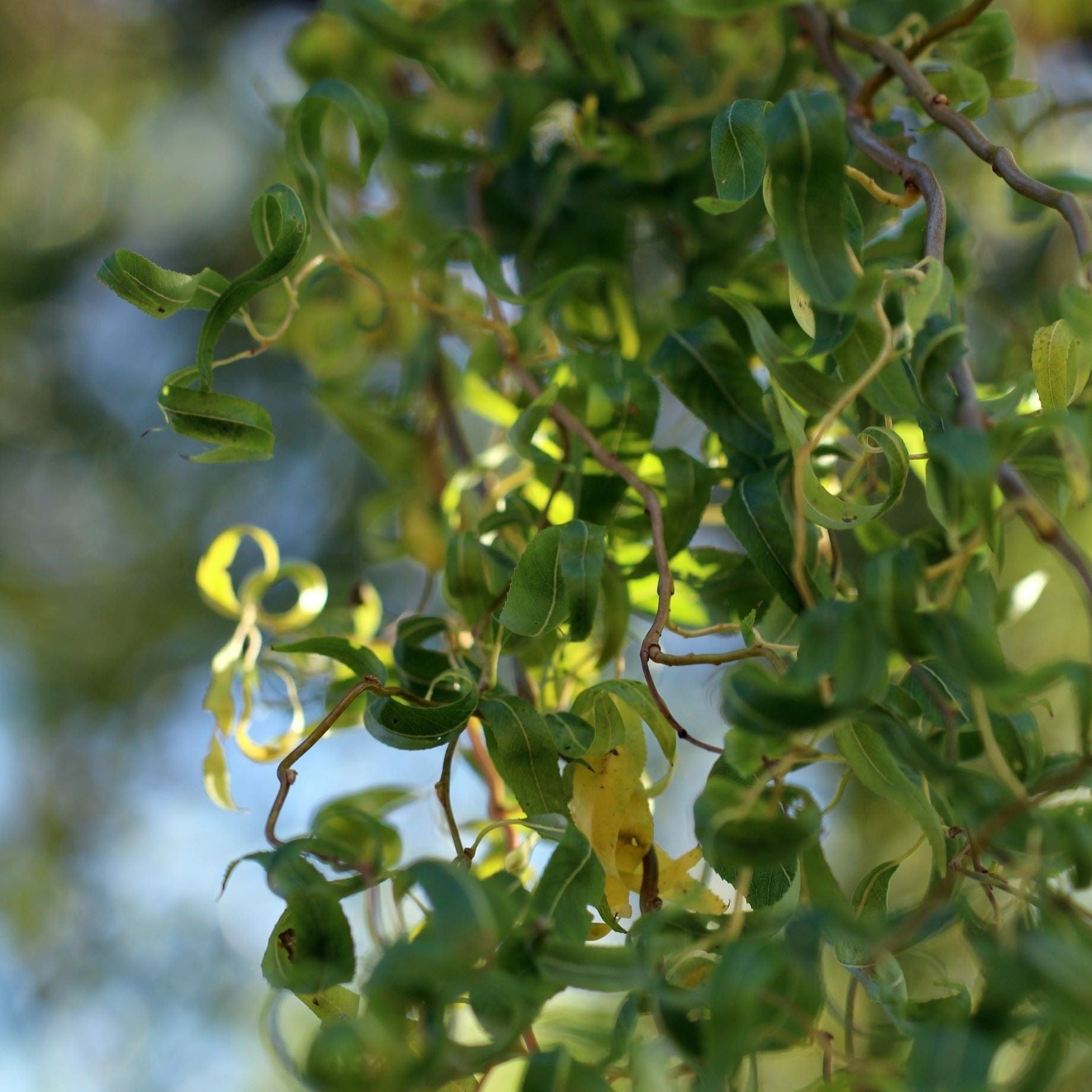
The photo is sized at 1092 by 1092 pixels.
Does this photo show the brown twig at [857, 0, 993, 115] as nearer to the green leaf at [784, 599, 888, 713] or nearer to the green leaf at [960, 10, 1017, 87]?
the green leaf at [960, 10, 1017, 87]

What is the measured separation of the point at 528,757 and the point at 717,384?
17cm

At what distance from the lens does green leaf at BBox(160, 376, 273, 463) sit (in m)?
0.40

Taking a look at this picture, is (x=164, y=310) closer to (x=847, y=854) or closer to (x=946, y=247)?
(x=946, y=247)

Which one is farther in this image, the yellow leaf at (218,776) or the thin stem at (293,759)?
the yellow leaf at (218,776)

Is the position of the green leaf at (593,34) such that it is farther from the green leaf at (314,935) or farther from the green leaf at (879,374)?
the green leaf at (314,935)

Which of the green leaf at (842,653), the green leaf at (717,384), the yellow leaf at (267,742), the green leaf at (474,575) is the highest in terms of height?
the green leaf at (842,653)

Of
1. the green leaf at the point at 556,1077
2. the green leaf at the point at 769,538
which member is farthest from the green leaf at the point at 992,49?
the green leaf at the point at 556,1077

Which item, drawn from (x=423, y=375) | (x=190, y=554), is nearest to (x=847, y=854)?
(x=423, y=375)

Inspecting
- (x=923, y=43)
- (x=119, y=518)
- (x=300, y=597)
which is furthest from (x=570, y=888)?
(x=119, y=518)

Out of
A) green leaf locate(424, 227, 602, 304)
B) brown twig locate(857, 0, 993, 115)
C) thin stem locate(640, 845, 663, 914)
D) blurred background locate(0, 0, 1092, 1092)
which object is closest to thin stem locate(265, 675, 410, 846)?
thin stem locate(640, 845, 663, 914)

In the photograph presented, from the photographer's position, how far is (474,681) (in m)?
0.41

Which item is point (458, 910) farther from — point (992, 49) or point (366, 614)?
point (992, 49)

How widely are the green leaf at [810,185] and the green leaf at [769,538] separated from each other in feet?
0.35

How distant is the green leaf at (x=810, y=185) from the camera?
306 mm
